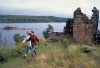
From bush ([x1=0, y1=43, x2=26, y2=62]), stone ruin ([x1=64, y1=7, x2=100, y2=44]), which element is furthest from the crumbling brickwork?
bush ([x1=0, y1=43, x2=26, y2=62])

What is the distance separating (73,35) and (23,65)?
8.27 meters

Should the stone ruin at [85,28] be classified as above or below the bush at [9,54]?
above

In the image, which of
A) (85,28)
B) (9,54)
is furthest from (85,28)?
(9,54)

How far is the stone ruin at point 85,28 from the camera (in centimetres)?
1792

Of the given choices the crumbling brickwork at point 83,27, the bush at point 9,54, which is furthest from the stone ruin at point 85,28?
the bush at point 9,54

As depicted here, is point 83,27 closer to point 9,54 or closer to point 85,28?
point 85,28

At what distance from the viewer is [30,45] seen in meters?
12.7

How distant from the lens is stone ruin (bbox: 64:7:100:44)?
17.9m

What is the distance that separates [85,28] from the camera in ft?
59.2

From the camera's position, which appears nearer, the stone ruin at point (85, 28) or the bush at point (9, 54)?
the bush at point (9, 54)

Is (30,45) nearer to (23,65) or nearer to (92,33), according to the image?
(23,65)

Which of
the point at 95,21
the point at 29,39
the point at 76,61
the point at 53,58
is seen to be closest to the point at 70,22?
the point at 95,21

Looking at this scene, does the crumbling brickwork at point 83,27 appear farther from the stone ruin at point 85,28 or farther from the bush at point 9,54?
the bush at point 9,54

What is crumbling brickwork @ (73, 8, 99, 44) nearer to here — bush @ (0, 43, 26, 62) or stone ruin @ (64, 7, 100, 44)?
stone ruin @ (64, 7, 100, 44)
